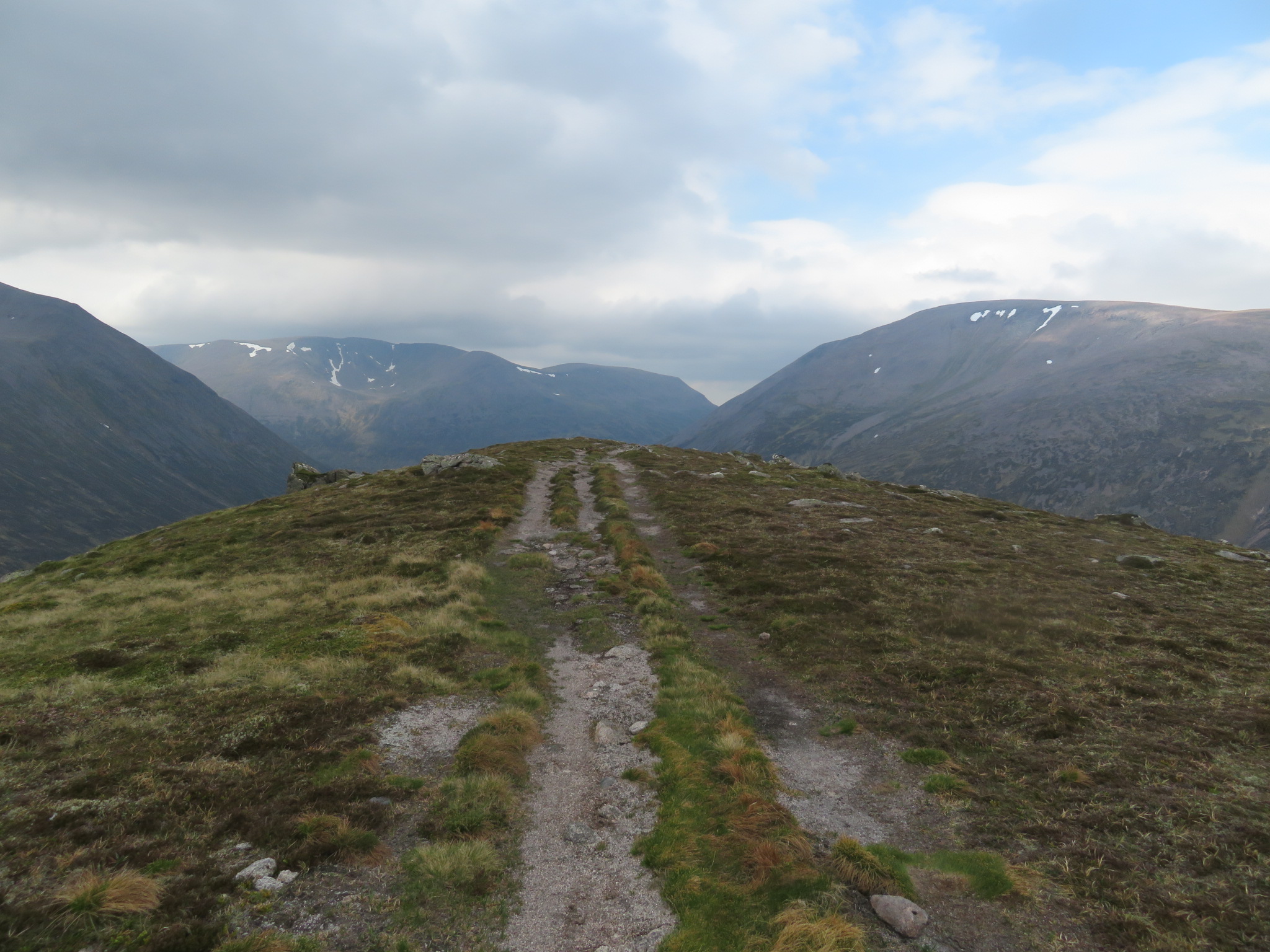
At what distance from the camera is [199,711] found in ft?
52.0

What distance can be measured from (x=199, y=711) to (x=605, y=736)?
459 inches

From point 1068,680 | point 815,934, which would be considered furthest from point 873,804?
point 1068,680

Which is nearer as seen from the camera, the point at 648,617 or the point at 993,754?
the point at 993,754

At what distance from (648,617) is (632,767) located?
1050cm

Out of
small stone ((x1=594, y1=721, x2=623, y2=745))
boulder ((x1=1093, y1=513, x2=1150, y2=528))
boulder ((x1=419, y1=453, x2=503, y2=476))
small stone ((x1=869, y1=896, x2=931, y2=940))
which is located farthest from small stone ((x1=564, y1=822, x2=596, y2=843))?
boulder ((x1=1093, y1=513, x2=1150, y2=528))

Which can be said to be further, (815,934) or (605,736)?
(605,736)

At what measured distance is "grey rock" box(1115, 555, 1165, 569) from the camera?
34.3m

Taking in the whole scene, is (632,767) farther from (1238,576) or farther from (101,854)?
(1238,576)

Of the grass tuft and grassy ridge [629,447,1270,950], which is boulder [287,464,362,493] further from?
the grass tuft

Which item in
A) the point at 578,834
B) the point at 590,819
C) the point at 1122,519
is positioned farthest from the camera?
the point at 1122,519

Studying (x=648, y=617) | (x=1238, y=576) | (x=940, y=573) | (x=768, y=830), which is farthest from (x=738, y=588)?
(x=1238, y=576)

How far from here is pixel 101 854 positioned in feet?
33.2

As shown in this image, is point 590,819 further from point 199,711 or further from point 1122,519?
point 1122,519

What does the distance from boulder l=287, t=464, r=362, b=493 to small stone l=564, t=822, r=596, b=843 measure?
2771 inches
